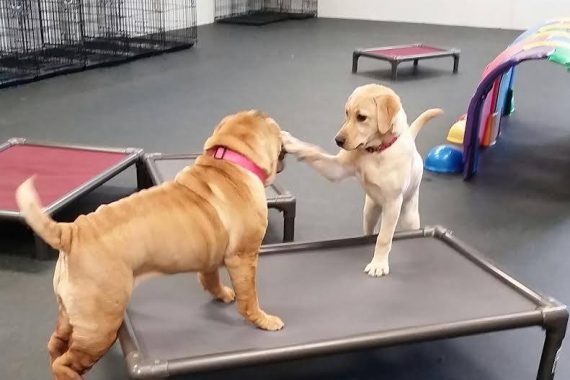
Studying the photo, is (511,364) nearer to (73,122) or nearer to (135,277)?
(135,277)

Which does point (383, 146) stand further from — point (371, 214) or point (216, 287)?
point (216, 287)

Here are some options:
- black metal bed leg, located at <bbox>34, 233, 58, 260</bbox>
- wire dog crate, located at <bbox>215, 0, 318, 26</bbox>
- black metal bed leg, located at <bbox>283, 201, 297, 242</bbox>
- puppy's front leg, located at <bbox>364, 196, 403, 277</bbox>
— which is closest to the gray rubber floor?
black metal bed leg, located at <bbox>34, 233, 58, 260</bbox>

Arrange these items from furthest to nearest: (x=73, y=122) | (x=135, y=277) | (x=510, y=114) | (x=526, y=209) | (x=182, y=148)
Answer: (x=510, y=114) → (x=73, y=122) → (x=182, y=148) → (x=526, y=209) → (x=135, y=277)

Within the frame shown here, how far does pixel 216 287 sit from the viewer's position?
73.6 inches

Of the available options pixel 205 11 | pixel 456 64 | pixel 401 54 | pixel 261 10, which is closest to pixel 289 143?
pixel 401 54

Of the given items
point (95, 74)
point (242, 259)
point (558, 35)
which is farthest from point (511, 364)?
point (95, 74)

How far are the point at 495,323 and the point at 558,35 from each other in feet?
7.22

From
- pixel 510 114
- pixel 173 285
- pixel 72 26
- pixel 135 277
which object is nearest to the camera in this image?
pixel 135 277

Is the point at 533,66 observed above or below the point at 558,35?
below

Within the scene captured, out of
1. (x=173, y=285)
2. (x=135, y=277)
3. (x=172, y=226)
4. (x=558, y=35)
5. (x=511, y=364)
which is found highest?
(x=558, y=35)

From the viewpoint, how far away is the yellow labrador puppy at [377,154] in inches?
75.9

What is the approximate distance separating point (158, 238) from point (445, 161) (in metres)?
2.28

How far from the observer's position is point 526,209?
3119 mm

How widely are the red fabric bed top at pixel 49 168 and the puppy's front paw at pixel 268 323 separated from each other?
3.76ft
